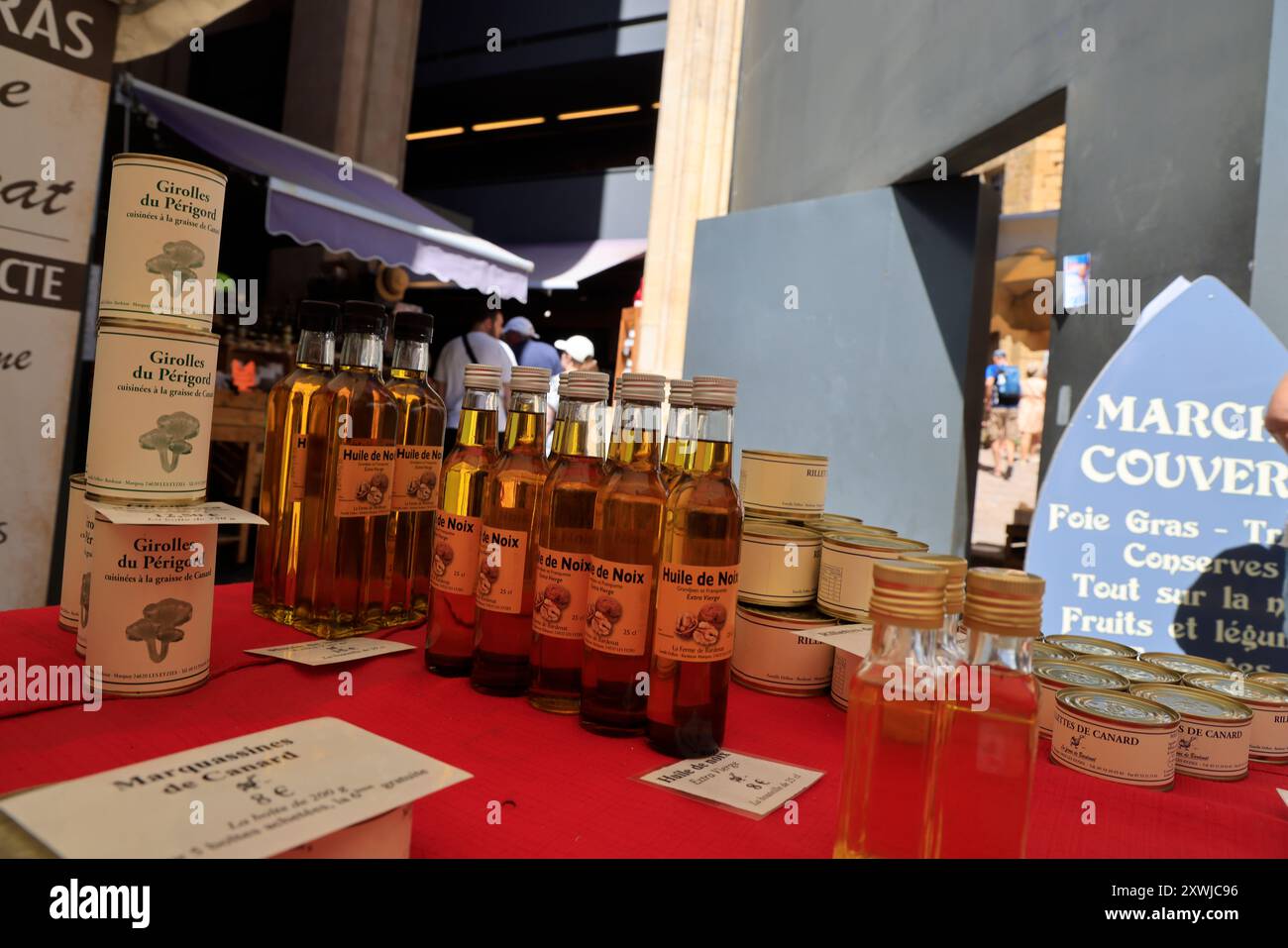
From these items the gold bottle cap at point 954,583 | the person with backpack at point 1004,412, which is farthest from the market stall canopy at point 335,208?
the person with backpack at point 1004,412

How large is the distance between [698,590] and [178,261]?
73 centimetres

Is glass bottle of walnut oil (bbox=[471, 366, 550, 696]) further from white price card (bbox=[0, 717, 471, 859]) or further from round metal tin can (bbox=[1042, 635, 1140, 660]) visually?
round metal tin can (bbox=[1042, 635, 1140, 660])

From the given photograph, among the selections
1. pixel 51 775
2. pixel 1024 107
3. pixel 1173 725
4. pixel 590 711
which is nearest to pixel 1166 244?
pixel 1024 107

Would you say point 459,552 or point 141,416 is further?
point 459,552

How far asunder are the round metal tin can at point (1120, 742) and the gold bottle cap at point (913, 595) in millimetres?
520

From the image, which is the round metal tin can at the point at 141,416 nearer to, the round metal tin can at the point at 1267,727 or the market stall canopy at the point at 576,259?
the round metal tin can at the point at 1267,727

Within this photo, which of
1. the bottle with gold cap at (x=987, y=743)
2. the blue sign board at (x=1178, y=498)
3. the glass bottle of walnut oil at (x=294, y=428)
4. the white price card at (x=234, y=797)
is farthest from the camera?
the blue sign board at (x=1178, y=498)

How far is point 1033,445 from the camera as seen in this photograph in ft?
28.0

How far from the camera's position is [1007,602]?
2.05 feet

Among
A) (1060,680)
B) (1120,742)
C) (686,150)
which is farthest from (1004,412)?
(1120,742)

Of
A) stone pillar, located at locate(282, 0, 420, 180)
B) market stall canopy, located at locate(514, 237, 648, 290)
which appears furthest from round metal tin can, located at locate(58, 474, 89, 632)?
market stall canopy, located at locate(514, 237, 648, 290)

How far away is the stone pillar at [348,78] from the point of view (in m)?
6.71

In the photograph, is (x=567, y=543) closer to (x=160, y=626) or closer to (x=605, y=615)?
(x=605, y=615)

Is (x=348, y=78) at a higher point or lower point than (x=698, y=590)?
higher
